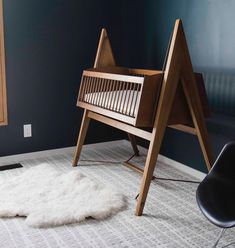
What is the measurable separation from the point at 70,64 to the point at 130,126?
114 cm

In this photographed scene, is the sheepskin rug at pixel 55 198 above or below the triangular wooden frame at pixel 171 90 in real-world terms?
below

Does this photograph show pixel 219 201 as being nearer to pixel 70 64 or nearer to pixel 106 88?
pixel 106 88

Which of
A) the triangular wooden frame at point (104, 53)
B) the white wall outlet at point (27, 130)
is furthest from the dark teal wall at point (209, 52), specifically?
the white wall outlet at point (27, 130)

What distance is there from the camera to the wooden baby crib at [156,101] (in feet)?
6.89

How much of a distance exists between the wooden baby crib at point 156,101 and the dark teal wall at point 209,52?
8.7 inches

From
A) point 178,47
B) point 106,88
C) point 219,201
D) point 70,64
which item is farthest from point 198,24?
point 219,201

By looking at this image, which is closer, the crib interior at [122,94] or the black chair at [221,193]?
the black chair at [221,193]

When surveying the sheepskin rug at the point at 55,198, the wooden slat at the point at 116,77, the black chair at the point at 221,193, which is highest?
the wooden slat at the point at 116,77

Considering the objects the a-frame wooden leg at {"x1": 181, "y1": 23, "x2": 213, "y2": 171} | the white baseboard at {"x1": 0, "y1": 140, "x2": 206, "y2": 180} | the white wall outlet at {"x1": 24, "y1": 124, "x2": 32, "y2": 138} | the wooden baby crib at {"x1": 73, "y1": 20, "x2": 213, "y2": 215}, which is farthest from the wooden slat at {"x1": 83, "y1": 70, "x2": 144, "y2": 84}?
the white baseboard at {"x1": 0, "y1": 140, "x2": 206, "y2": 180}

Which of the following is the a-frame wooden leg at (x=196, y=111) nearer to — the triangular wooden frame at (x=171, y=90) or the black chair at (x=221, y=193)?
the triangular wooden frame at (x=171, y=90)

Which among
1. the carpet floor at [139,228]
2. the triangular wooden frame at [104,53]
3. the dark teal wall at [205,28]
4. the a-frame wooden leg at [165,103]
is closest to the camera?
the carpet floor at [139,228]

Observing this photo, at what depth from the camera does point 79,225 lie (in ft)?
6.64

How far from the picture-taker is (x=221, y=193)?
5.65 ft

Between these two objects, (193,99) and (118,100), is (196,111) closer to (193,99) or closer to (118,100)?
(193,99)
